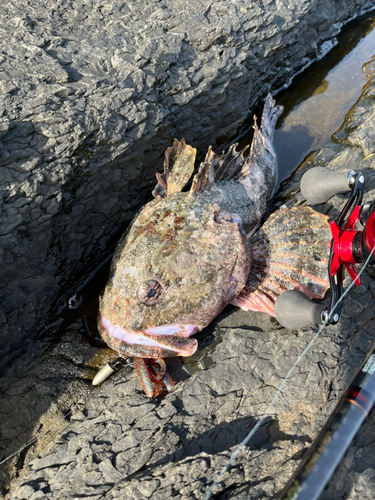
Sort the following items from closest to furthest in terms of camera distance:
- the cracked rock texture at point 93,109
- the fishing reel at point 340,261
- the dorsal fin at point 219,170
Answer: the fishing reel at point 340,261, the cracked rock texture at point 93,109, the dorsal fin at point 219,170

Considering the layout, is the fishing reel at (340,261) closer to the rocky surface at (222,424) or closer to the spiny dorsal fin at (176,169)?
the rocky surface at (222,424)

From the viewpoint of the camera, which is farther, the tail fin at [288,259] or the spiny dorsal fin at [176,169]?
the spiny dorsal fin at [176,169]

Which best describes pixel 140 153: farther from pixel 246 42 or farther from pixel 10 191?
pixel 246 42

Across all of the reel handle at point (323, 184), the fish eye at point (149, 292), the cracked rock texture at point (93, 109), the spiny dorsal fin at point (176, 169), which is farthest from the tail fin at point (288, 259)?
the cracked rock texture at point (93, 109)

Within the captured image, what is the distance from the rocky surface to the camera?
2.40 metres

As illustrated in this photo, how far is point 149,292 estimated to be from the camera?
3178mm

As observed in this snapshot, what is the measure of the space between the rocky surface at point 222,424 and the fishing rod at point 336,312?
0.69 feet

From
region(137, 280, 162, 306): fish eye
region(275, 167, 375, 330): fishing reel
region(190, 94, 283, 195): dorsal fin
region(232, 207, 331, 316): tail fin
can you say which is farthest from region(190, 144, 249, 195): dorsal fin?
region(275, 167, 375, 330): fishing reel

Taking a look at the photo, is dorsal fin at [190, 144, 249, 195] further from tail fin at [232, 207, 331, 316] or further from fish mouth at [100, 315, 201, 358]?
Result: fish mouth at [100, 315, 201, 358]

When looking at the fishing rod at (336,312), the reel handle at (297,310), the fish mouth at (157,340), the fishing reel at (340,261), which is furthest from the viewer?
the fish mouth at (157,340)

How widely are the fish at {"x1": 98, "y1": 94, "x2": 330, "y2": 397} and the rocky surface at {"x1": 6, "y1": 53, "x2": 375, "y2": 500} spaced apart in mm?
213

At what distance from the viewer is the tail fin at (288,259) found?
11.3 ft

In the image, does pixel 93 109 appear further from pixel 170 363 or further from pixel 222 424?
pixel 222 424

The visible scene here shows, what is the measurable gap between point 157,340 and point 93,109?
223 cm
